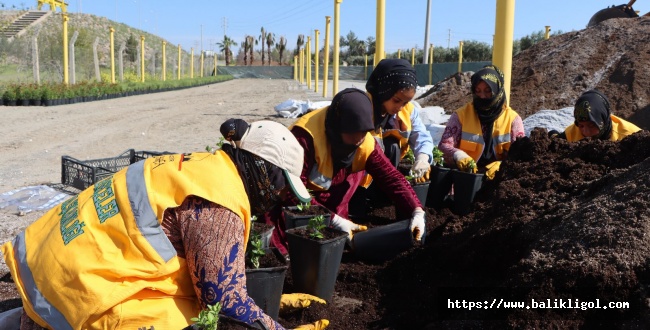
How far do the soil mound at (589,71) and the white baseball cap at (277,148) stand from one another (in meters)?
8.31

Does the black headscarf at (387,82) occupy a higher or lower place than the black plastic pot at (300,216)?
higher

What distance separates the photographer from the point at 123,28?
250ft

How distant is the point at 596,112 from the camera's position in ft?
14.3

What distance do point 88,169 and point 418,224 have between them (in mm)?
3465

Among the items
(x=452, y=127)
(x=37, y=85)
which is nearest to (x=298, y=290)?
(x=452, y=127)

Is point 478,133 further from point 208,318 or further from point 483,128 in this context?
point 208,318

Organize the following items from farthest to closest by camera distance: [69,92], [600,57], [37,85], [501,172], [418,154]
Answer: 1. [69,92]
2. [37,85]
3. [600,57]
4. [418,154]
5. [501,172]

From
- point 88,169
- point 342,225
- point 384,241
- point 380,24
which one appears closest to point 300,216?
point 342,225

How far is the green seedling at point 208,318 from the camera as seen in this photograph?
1816 millimetres

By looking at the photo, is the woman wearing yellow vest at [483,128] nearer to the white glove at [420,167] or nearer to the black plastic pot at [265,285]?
the white glove at [420,167]

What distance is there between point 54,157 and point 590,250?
8.32 metres

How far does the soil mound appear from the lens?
966 cm

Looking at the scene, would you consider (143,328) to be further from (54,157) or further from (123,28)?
(123,28)

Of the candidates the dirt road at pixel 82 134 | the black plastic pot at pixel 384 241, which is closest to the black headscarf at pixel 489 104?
the black plastic pot at pixel 384 241
